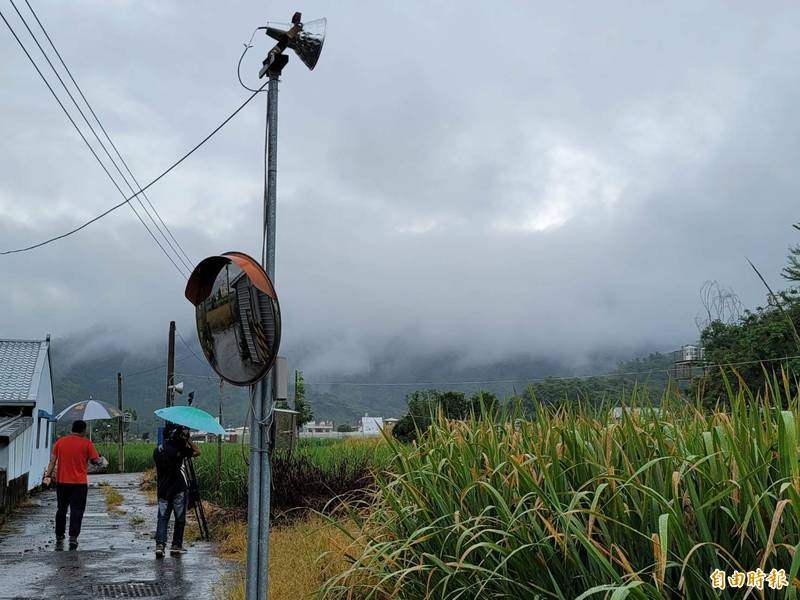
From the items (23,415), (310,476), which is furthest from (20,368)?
(310,476)

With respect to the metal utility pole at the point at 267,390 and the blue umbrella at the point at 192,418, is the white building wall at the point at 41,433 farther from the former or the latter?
the metal utility pole at the point at 267,390

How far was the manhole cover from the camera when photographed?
9352mm

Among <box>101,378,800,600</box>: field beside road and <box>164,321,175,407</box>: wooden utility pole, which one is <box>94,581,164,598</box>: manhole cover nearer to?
<box>101,378,800,600</box>: field beside road

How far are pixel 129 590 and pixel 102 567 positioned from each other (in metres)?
1.82

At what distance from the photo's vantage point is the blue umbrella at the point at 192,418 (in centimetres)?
1224

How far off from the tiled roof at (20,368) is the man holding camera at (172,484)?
15.5 meters

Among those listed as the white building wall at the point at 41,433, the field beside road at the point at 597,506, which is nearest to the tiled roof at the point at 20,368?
the white building wall at the point at 41,433

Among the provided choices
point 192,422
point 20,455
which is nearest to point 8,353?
point 20,455

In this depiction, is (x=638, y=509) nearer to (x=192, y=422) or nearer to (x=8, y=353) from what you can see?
(x=192, y=422)

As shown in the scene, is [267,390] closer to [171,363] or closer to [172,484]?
[172,484]

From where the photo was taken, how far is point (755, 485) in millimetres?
4254

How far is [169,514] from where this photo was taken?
489 inches

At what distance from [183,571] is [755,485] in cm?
827

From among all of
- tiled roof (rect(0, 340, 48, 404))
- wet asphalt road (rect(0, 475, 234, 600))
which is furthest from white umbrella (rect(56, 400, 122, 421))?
wet asphalt road (rect(0, 475, 234, 600))
